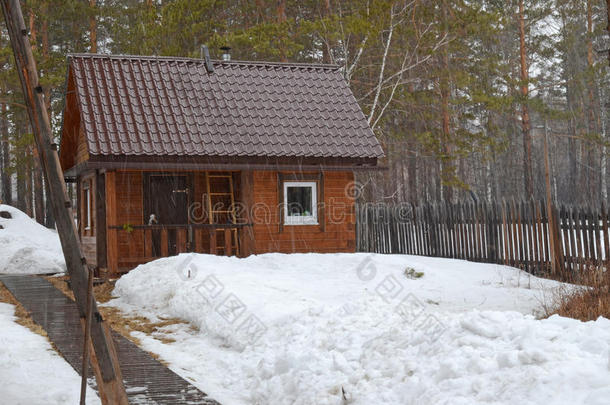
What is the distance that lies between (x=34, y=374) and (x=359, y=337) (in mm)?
3500

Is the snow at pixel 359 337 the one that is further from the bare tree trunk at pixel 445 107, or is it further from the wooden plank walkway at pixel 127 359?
the bare tree trunk at pixel 445 107

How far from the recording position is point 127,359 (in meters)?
8.00

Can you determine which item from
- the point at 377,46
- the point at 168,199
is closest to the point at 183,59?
the point at 168,199

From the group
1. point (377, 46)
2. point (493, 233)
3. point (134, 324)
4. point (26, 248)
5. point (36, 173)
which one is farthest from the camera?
point (36, 173)

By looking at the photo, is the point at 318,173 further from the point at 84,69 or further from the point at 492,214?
the point at 84,69

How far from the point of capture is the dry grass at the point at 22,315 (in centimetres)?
962

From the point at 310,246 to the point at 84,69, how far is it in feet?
24.9

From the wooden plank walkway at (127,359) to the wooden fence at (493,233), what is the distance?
726 centimetres

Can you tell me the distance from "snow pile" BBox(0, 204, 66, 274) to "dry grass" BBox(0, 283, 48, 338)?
4900 millimetres

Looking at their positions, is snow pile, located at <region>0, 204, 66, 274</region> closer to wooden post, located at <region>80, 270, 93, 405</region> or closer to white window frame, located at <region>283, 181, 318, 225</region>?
white window frame, located at <region>283, 181, 318, 225</region>

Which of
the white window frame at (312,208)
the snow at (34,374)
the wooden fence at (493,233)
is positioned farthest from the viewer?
the white window frame at (312,208)

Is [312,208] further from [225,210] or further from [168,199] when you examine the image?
[168,199]

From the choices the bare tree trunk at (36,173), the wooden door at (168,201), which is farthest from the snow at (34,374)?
the bare tree trunk at (36,173)

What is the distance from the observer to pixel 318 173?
58.4 ft
